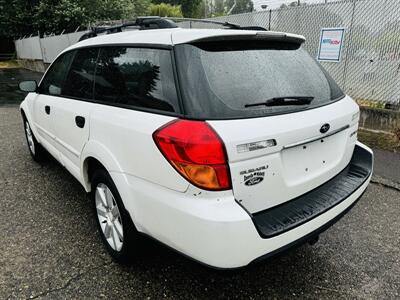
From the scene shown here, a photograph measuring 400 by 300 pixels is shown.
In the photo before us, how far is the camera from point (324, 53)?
652cm

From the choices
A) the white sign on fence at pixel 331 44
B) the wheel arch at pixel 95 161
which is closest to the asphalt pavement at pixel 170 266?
the wheel arch at pixel 95 161

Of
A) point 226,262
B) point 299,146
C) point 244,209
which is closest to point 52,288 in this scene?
point 226,262

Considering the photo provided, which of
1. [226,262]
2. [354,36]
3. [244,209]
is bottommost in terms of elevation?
[226,262]

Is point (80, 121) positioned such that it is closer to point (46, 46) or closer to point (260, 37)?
point (260, 37)

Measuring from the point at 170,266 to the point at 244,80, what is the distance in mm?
1486

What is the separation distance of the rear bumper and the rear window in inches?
18.6

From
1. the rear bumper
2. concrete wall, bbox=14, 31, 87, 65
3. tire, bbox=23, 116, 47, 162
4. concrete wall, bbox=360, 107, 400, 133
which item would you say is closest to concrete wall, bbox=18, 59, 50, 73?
concrete wall, bbox=14, 31, 87, 65

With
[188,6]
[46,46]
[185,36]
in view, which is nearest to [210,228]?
[185,36]

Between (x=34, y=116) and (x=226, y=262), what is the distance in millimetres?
3442

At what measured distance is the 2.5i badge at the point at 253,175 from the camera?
6.07 ft

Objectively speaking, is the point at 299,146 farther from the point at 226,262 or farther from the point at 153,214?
the point at 153,214

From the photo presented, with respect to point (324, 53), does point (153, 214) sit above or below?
below

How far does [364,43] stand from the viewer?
597cm

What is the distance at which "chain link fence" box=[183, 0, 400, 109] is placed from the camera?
221 inches
